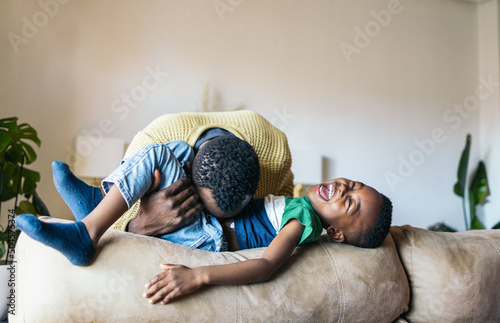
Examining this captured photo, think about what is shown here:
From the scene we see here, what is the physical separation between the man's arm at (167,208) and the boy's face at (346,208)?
0.43m

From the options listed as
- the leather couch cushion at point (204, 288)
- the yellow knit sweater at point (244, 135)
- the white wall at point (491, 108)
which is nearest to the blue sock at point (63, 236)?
the leather couch cushion at point (204, 288)

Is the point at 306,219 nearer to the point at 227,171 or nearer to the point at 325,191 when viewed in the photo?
the point at 325,191

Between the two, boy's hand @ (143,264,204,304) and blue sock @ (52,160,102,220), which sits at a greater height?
blue sock @ (52,160,102,220)

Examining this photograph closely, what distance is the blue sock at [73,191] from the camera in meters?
1.26

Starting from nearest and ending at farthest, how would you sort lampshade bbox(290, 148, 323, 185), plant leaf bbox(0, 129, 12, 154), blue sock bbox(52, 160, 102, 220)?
blue sock bbox(52, 160, 102, 220) < plant leaf bbox(0, 129, 12, 154) < lampshade bbox(290, 148, 323, 185)

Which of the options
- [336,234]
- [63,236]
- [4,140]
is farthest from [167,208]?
[4,140]

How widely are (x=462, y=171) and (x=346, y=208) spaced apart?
13.6 feet

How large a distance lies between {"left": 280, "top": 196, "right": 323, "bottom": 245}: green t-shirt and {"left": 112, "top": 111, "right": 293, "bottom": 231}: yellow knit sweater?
0.85ft

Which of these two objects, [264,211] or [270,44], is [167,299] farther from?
[270,44]

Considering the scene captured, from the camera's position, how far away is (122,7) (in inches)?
147

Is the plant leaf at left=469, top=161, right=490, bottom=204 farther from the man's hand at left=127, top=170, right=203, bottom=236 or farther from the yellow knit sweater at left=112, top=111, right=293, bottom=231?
the man's hand at left=127, top=170, right=203, bottom=236

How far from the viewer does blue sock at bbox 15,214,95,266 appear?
960mm

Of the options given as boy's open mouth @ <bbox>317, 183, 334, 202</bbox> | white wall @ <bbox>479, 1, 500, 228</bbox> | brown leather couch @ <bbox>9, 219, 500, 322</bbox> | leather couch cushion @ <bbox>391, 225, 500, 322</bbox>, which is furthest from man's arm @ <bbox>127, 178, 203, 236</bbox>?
white wall @ <bbox>479, 1, 500, 228</bbox>

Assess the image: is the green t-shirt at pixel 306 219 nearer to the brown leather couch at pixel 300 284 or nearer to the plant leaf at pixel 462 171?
the brown leather couch at pixel 300 284
